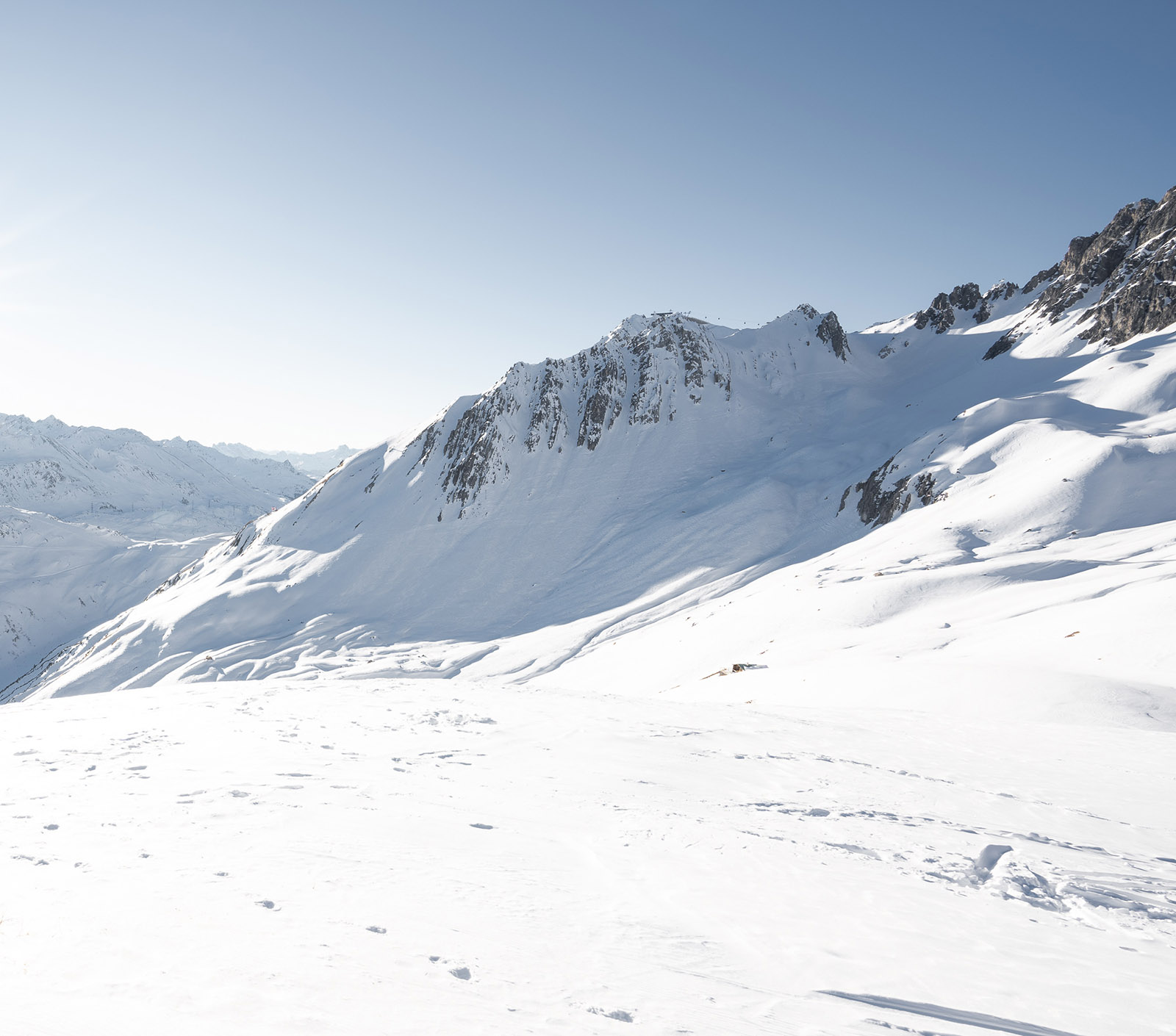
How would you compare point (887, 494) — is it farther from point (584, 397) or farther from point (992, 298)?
point (992, 298)

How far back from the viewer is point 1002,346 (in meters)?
75.3

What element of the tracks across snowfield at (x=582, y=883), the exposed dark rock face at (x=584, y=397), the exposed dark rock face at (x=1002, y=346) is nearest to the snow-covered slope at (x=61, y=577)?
the exposed dark rock face at (x=584, y=397)

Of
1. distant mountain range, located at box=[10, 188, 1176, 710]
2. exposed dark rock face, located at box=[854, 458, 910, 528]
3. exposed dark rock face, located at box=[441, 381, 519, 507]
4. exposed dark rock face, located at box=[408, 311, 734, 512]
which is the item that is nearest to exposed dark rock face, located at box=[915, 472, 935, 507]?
distant mountain range, located at box=[10, 188, 1176, 710]

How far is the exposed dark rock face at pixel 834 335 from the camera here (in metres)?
92.5

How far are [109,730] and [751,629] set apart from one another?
88.1ft

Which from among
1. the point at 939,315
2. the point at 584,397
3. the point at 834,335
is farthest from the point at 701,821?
the point at 939,315

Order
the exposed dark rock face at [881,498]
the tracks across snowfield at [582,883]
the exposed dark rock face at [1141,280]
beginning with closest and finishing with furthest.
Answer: the tracks across snowfield at [582,883] → the exposed dark rock face at [881,498] → the exposed dark rock face at [1141,280]

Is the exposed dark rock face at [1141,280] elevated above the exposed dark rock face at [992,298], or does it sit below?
below

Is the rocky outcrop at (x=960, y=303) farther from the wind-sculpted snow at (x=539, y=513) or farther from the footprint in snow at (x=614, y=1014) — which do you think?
the footprint in snow at (x=614, y=1014)

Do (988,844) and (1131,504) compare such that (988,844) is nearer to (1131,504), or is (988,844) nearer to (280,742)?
(280,742)

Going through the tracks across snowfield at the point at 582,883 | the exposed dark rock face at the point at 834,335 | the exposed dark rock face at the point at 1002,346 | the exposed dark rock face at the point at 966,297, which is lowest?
the tracks across snowfield at the point at 582,883

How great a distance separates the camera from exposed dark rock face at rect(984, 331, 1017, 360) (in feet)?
244

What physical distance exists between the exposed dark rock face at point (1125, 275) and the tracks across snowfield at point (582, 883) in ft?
218

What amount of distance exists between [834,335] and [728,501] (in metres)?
46.9
